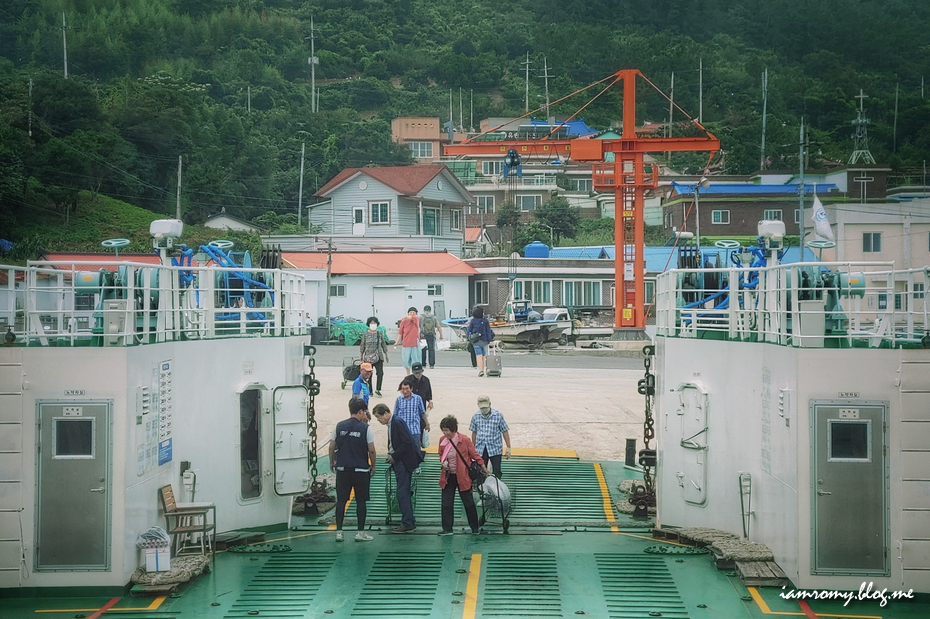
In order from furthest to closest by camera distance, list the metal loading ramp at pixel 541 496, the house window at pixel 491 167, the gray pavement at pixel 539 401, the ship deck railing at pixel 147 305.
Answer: the house window at pixel 491 167, the gray pavement at pixel 539 401, the metal loading ramp at pixel 541 496, the ship deck railing at pixel 147 305

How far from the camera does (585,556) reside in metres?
12.5

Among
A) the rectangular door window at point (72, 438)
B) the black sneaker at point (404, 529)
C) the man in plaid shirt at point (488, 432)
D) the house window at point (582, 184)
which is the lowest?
the black sneaker at point (404, 529)

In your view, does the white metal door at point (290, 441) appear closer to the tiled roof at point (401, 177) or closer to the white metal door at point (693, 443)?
the white metal door at point (693, 443)

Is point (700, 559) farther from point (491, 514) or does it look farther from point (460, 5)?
point (460, 5)

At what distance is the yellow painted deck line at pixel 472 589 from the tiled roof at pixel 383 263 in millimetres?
35695

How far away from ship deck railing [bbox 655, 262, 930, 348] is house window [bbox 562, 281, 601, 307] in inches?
1399

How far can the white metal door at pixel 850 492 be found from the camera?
10297 mm

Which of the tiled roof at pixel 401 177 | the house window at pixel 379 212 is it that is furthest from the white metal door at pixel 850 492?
the house window at pixel 379 212

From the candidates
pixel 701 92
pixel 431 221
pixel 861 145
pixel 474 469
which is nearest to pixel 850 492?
pixel 474 469

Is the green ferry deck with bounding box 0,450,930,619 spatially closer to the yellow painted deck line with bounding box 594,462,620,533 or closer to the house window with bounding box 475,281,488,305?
the yellow painted deck line with bounding box 594,462,620,533

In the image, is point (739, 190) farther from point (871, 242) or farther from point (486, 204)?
point (486, 204)

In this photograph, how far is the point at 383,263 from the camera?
48.8 meters

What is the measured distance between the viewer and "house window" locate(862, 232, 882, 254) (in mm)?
49906

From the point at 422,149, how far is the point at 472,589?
324ft
